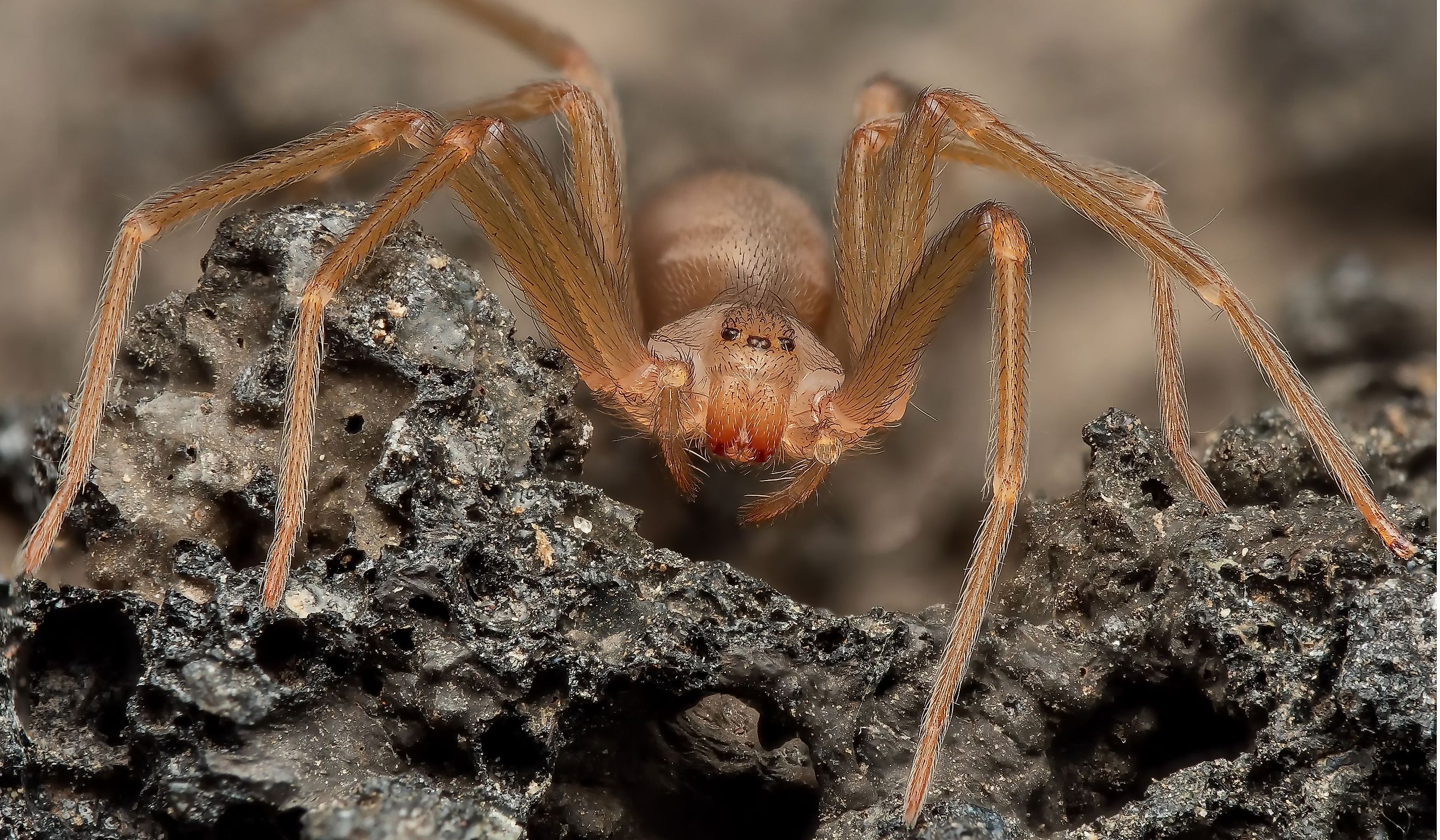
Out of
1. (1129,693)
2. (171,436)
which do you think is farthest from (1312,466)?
(171,436)

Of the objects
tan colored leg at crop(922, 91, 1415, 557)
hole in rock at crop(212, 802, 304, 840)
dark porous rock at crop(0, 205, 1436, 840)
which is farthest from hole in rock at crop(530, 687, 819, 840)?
tan colored leg at crop(922, 91, 1415, 557)

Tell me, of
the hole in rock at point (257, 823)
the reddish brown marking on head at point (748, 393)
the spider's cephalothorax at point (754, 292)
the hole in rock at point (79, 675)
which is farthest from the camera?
the reddish brown marking on head at point (748, 393)

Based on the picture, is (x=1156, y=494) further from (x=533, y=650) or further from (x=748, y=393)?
(x=533, y=650)

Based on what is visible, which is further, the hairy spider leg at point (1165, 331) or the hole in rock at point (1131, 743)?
the hairy spider leg at point (1165, 331)

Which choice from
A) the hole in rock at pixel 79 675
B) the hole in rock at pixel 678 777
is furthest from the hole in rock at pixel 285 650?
the hole in rock at pixel 678 777

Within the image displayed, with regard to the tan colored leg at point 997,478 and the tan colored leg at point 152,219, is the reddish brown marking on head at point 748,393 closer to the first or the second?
the tan colored leg at point 997,478

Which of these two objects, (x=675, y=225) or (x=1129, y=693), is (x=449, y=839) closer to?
(x=1129, y=693)

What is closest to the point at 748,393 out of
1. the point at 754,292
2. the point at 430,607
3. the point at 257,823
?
the point at 754,292
